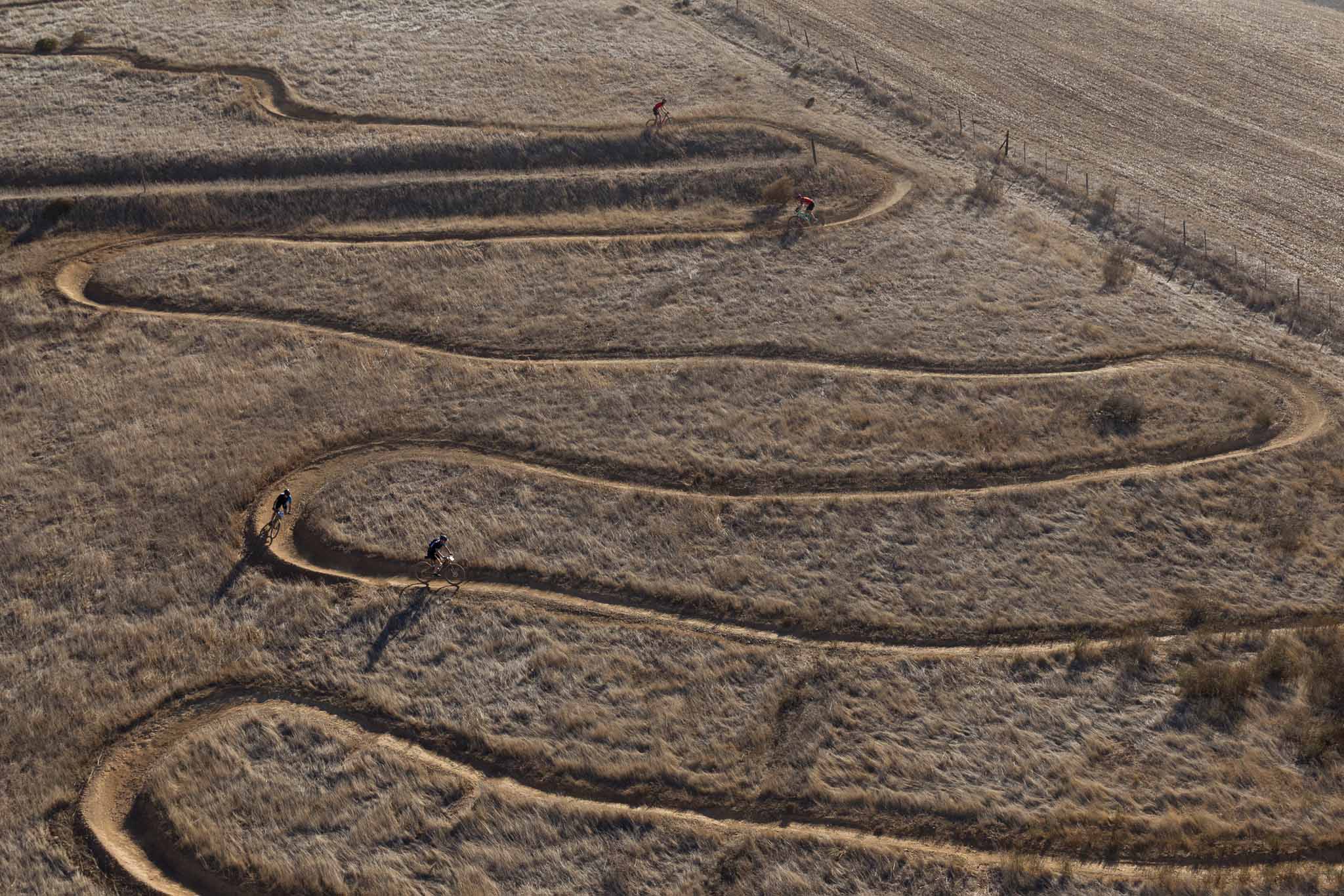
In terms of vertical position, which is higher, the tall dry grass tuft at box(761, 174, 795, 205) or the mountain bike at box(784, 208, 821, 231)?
the tall dry grass tuft at box(761, 174, 795, 205)

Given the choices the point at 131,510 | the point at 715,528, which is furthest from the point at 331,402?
the point at 715,528

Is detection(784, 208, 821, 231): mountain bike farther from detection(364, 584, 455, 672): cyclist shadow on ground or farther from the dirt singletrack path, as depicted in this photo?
the dirt singletrack path

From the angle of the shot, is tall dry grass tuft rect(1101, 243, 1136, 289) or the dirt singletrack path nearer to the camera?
the dirt singletrack path

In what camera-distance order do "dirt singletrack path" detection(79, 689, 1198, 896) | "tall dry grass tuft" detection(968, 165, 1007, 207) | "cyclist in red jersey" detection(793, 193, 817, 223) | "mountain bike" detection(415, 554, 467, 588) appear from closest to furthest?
"dirt singletrack path" detection(79, 689, 1198, 896) < "mountain bike" detection(415, 554, 467, 588) < "cyclist in red jersey" detection(793, 193, 817, 223) < "tall dry grass tuft" detection(968, 165, 1007, 207)

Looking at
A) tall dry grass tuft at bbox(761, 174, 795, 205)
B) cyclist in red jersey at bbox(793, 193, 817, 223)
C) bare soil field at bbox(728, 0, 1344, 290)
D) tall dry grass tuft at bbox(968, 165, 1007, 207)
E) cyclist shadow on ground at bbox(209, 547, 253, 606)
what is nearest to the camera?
cyclist shadow on ground at bbox(209, 547, 253, 606)

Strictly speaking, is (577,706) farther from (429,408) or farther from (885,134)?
(885,134)

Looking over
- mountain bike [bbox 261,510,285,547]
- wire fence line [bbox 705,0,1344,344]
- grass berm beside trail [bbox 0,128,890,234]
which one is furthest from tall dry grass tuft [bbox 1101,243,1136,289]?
mountain bike [bbox 261,510,285,547]

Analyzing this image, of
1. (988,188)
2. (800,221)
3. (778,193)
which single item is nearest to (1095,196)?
(988,188)
